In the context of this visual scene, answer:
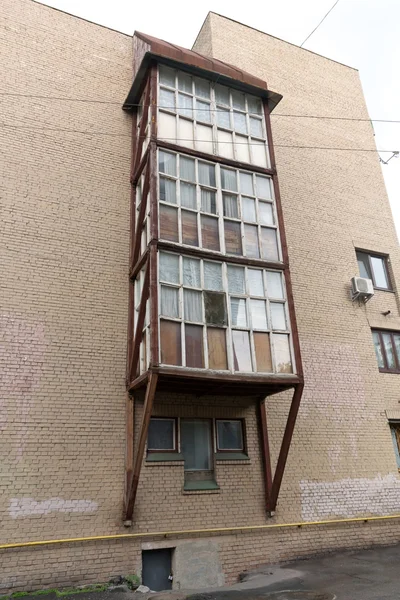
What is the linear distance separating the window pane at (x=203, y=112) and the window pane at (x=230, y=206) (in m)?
2.05

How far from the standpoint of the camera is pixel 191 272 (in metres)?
8.63

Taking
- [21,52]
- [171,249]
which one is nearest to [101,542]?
[171,249]

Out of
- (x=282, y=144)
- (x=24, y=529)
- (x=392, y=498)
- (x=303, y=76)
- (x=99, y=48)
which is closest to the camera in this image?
(x=24, y=529)

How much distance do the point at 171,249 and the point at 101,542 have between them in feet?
17.4

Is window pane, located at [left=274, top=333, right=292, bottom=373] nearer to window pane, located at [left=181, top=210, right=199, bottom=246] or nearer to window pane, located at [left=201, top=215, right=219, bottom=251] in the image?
window pane, located at [left=201, top=215, right=219, bottom=251]

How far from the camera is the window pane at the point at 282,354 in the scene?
8609mm

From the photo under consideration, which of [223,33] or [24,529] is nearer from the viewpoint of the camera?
[24,529]

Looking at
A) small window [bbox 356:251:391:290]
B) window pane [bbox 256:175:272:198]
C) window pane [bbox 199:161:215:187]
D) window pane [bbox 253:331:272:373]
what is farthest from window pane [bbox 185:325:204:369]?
small window [bbox 356:251:391:290]

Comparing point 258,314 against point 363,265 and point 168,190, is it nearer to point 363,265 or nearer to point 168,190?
point 168,190

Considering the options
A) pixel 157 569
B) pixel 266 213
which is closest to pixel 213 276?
pixel 266 213

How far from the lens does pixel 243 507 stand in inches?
348

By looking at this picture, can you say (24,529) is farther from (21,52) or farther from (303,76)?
(303,76)

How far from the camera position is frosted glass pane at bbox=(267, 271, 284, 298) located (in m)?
9.19

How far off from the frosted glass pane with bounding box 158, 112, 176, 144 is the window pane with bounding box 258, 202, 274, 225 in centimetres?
238
